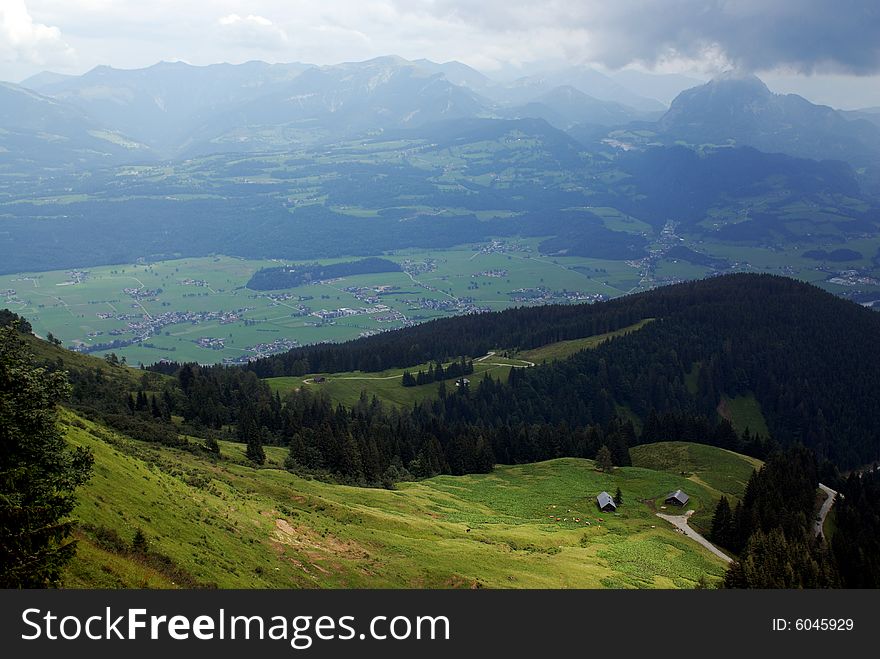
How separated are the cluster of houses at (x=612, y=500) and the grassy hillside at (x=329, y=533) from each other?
2.15 meters

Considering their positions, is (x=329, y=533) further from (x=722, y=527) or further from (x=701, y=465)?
(x=701, y=465)

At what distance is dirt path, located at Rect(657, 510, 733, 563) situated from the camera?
88.8 metres

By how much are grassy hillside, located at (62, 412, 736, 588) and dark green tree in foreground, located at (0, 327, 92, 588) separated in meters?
3.21

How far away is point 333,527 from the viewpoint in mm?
60344

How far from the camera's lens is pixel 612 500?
337 ft

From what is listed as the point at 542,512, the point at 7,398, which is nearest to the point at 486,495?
the point at 542,512

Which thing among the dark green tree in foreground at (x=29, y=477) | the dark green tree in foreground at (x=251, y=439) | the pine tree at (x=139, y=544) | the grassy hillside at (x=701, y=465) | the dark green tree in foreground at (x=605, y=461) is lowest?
the grassy hillside at (x=701, y=465)

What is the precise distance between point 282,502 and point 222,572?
26.4 m

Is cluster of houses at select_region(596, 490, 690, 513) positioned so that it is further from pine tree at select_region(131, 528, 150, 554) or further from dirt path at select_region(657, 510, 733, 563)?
pine tree at select_region(131, 528, 150, 554)

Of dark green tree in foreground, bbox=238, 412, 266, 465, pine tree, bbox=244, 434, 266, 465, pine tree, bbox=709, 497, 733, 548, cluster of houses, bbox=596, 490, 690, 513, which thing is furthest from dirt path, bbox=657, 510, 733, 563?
dark green tree in foreground, bbox=238, 412, 266, 465

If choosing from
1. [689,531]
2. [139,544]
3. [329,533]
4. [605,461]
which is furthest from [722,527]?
[139,544]

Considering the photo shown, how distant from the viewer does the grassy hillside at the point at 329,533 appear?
3988cm

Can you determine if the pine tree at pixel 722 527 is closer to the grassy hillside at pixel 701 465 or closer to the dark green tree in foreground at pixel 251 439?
the grassy hillside at pixel 701 465

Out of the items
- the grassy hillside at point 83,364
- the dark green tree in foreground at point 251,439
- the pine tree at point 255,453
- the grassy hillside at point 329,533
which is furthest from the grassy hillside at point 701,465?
the grassy hillside at point 83,364
